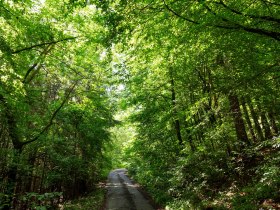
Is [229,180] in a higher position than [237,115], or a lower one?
lower

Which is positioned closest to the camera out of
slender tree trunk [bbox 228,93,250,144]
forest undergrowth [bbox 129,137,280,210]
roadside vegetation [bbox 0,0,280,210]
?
roadside vegetation [bbox 0,0,280,210]

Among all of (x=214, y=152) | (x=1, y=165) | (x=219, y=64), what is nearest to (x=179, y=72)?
(x=219, y=64)

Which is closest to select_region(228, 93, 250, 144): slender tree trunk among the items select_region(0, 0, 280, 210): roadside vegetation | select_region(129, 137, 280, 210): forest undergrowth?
select_region(0, 0, 280, 210): roadside vegetation

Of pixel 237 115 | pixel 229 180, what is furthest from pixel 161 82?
pixel 229 180

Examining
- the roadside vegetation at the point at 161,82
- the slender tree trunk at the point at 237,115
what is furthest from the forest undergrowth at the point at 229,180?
the slender tree trunk at the point at 237,115

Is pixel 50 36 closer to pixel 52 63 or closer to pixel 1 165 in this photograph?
pixel 52 63

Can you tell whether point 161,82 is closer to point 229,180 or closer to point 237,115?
point 237,115

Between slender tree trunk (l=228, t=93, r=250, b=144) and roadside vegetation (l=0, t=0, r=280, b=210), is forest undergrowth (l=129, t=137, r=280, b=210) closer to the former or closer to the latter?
roadside vegetation (l=0, t=0, r=280, b=210)

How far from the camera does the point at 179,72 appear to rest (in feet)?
36.7

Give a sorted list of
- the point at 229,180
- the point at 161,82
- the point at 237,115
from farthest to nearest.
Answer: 1. the point at 161,82
2. the point at 229,180
3. the point at 237,115

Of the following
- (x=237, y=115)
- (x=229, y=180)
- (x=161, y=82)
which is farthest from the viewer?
(x=161, y=82)

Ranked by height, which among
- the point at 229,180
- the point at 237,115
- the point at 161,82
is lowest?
the point at 229,180

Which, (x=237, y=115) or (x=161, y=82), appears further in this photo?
(x=161, y=82)

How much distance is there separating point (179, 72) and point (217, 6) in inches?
229
